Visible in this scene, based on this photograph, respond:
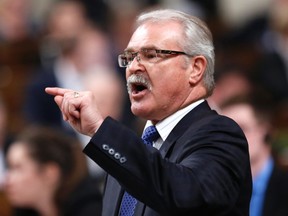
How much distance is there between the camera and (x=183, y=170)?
148 inches

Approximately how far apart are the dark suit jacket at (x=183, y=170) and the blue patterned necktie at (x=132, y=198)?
193 mm

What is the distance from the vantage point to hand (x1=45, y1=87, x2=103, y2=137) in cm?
382

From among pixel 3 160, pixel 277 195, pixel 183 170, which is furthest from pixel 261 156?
pixel 3 160

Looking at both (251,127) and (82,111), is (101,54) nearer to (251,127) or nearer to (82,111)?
(251,127)

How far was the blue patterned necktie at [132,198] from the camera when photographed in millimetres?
4246

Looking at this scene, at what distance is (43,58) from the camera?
10422 mm

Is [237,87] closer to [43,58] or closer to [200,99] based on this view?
[43,58]

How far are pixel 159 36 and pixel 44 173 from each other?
106 inches

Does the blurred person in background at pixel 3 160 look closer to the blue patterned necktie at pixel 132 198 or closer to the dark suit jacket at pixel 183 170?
the blue patterned necktie at pixel 132 198

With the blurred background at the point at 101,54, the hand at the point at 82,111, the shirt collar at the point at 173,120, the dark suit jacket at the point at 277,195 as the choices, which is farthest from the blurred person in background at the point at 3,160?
the hand at the point at 82,111

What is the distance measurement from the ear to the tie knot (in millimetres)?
249

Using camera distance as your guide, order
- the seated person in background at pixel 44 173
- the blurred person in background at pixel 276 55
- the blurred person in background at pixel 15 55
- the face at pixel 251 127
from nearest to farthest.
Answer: the face at pixel 251 127
the seated person in background at pixel 44 173
the blurred person in background at pixel 15 55
the blurred person in background at pixel 276 55

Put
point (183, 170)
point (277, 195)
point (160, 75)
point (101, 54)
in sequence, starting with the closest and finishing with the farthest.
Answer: point (183, 170)
point (160, 75)
point (277, 195)
point (101, 54)

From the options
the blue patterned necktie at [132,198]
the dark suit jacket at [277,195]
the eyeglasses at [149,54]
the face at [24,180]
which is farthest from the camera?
the face at [24,180]
